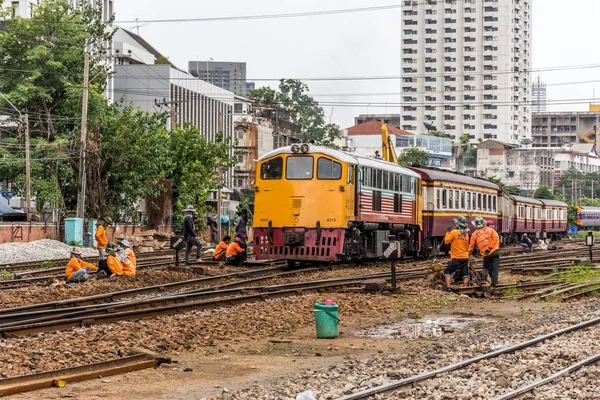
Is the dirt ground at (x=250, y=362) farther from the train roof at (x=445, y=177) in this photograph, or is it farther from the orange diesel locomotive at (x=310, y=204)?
the train roof at (x=445, y=177)

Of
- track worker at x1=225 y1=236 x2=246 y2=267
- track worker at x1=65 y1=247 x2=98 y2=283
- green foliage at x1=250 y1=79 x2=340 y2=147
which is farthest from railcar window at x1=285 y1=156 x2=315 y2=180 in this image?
green foliage at x1=250 y1=79 x2=340 y2=147

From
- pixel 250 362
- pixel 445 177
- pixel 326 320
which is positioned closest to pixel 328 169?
pixel 445 177

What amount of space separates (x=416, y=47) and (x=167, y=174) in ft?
457

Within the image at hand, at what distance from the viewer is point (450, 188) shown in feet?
123

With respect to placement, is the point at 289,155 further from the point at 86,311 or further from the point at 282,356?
the point at 282,356

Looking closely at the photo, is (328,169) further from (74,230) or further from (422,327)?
(74,230)

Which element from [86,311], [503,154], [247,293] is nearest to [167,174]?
[247,293]

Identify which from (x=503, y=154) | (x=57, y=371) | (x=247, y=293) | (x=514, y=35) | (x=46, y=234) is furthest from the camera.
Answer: (x=514, y=35)

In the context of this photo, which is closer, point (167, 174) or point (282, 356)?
point (282, 356)

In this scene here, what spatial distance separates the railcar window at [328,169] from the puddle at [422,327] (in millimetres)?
9817

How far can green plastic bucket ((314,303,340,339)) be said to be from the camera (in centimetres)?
1441

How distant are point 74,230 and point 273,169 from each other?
60.7 feet

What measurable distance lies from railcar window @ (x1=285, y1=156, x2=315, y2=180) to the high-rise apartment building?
163m

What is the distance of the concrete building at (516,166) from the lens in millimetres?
149250
